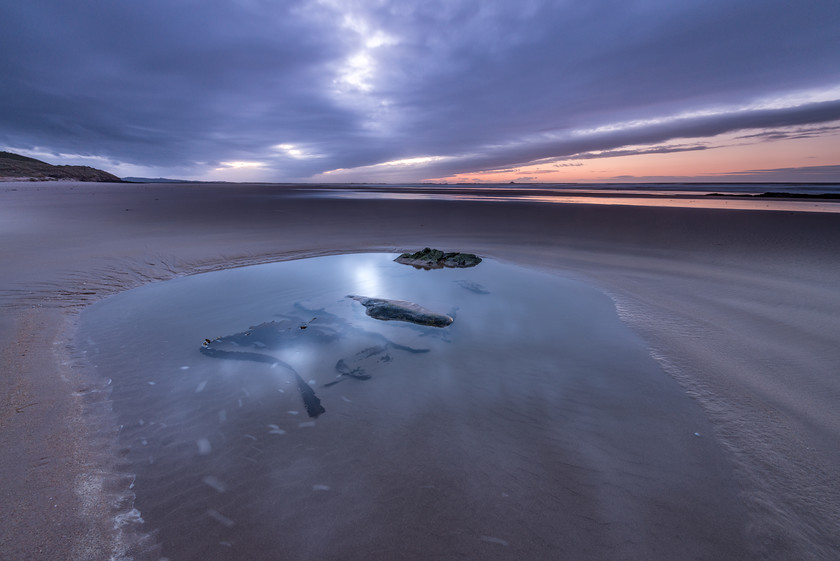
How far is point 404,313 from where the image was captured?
18.0ft

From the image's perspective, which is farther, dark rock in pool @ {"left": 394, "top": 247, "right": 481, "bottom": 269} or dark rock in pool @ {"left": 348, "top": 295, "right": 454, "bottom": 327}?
dark rock in pool @ {"left": 394, "top": 247, "right": 481, "bottom": 269}

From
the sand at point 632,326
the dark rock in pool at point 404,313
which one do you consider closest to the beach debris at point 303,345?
the dark rock in pool at point 404,313

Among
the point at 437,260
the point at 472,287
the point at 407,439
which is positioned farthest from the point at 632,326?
the point at 437,260

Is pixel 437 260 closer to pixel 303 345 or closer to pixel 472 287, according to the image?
pixel 472 287

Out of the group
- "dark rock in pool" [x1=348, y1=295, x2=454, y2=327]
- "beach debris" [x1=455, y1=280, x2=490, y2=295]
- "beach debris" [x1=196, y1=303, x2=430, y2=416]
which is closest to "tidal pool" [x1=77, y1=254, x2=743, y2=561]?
"beach debris" [x1=196, y1=303, x2=430, y2=416]

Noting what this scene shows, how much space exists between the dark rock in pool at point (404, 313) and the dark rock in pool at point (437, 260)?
3155 mm

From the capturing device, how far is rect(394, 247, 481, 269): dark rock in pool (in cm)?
890

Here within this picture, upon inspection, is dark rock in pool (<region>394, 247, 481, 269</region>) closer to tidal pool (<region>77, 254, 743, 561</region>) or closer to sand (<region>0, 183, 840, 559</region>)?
sand (<region>0, 183, 840, 559</region>)

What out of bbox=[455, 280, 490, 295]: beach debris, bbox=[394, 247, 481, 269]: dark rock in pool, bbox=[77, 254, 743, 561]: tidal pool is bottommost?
bbox=[77, 254, 743, 561]: tidal pool

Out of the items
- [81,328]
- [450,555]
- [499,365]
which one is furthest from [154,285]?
[450,555]

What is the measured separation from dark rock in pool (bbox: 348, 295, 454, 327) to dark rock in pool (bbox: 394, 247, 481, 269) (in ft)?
10.3

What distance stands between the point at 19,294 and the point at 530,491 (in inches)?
350

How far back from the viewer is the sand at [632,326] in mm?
2123

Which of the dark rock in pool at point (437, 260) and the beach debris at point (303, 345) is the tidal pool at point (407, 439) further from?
the dark rock in pool at point (437, 260)
